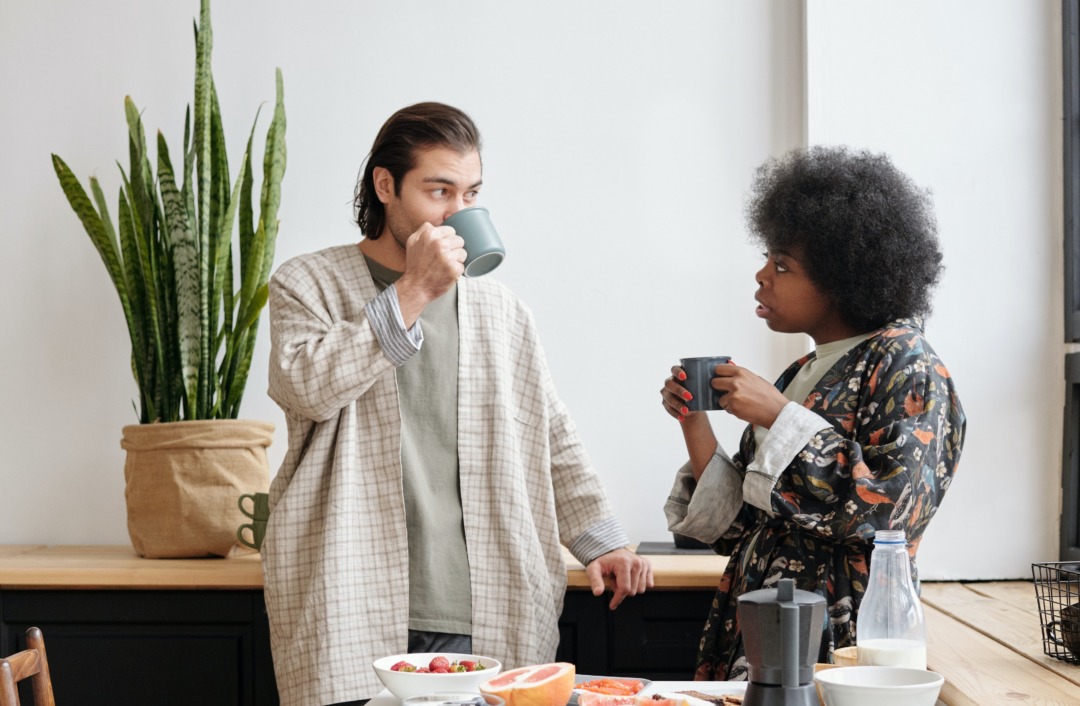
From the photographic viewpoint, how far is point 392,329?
1.81 meters

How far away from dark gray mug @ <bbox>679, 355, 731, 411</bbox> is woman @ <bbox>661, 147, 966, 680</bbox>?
14mm

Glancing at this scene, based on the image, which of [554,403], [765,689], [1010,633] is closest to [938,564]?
[1010,633]

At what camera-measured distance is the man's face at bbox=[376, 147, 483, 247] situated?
6.44 ft

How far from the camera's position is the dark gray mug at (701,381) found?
69.3 inches

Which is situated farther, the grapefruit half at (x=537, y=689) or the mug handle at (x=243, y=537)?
the mug handle at (x=243, y=537)

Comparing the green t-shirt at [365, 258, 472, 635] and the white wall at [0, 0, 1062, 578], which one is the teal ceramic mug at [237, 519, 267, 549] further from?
the green t-shirt at [365, 258, 472, 635]

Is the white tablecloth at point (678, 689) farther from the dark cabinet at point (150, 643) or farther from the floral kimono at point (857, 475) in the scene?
the dark cabinet at point (150, 643)

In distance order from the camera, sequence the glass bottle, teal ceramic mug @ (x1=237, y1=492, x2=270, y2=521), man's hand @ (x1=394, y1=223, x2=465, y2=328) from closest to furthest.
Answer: the glass bottle → man's hand @ (x1=394, y1=223, x2=465, y2=328) → teal ceramic mug @ (x1=237, y1=492, x2=270, y2=521)

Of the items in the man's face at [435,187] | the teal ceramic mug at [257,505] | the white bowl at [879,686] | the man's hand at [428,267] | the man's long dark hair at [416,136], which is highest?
the man's long dark hair at [416,136]

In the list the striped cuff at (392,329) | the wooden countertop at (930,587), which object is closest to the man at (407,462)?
the striped cuff at (392,329)

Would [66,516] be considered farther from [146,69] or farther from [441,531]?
[441,531]

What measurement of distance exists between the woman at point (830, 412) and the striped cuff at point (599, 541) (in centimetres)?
19

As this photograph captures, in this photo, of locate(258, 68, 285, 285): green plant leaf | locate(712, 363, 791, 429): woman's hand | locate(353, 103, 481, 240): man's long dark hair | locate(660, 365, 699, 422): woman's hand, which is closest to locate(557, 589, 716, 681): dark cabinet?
locate(660, 365, 699, 422): woman's hand

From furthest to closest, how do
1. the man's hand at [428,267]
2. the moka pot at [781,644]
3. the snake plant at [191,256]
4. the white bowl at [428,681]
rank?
1. the snake plant at [191,256]
2. the man's hand at [428,267]
3. the white bowl at [428,681]
4. the moka pot at [781,644]
